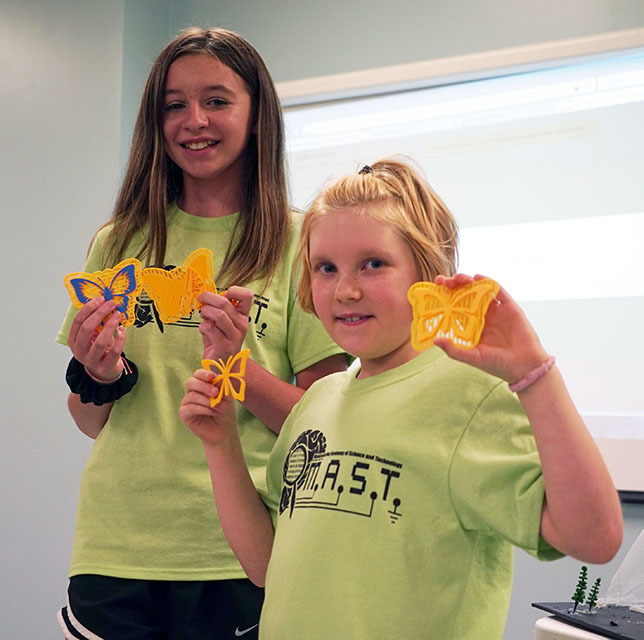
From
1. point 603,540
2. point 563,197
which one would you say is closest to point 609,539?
point 603,540

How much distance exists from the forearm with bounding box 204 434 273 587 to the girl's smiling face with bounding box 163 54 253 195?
1.54 ft

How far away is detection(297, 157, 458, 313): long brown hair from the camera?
0.99 meters

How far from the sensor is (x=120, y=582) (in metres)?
1.18

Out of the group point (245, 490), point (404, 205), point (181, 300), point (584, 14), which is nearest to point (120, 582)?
point (245, 490)

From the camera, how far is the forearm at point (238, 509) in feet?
3.50

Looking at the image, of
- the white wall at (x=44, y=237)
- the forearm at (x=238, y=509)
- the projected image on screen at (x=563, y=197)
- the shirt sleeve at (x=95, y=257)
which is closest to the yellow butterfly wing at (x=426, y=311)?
the forearm at (x=238, y=509)

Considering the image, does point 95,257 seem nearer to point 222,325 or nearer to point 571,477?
point 222,325

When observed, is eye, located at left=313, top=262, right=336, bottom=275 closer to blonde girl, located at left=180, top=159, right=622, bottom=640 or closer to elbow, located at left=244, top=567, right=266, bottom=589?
blonde girl, located at left=180, top=159, right=622, bottom=640

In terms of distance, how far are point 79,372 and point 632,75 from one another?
204 centimetres

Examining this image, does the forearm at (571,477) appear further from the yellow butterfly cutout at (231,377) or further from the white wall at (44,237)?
the white wall at (44,237)

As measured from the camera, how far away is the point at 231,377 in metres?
1.04

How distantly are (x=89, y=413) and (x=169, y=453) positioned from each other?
17 cm

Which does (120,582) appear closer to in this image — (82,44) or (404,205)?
(404,205)

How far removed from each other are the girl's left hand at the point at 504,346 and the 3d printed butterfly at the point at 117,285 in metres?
0.58
